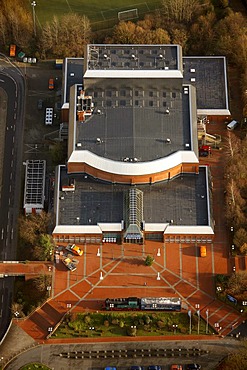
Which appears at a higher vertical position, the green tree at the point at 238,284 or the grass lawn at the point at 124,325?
the green tree at the point at 238,284

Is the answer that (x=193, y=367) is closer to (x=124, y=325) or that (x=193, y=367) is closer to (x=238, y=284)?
(x=124, y=325)

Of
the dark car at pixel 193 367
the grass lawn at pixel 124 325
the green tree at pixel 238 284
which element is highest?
the green tree at pixel 238 284

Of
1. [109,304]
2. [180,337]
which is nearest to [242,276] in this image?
[180,337]

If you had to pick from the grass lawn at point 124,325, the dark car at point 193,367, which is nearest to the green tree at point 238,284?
the grass lawn at point 124,325

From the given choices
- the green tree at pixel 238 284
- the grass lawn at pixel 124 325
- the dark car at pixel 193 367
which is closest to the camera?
the dark car at pixel 193 367

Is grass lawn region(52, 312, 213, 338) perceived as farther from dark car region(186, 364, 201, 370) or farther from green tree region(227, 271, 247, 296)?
green tree region(227, 271, 247, 296)

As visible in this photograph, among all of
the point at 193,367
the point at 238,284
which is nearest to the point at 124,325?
the point at 193,367

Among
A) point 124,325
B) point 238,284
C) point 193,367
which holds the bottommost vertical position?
point 193,367

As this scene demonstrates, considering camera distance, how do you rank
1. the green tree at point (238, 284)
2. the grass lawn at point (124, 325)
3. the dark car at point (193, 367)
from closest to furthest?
the dark car at point (193, 367) → the grass lawn at point (124, 325) → the green tree at point (238, 284)

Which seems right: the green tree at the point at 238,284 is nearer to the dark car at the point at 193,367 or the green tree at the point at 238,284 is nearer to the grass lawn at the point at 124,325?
the grass lawn at the point at 124,325
